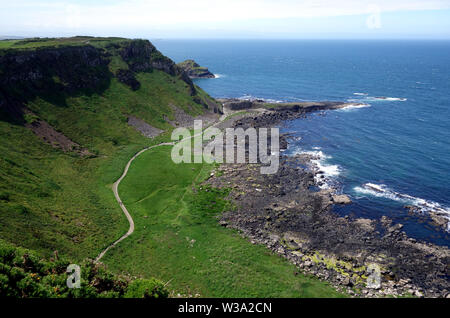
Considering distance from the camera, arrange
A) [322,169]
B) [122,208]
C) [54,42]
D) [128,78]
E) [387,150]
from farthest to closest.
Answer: [128,78], [54,42], [387,150], [322,169], [122,208]

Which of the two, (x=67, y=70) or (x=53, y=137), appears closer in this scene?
(x=53, y=137)

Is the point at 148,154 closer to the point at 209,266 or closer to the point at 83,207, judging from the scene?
the point at 83,207

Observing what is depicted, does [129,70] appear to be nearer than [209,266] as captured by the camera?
No

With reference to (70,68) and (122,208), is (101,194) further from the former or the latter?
(70,68)

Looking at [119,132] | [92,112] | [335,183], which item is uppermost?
[92,112]

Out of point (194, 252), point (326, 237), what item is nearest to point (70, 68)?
point (194, 252)
